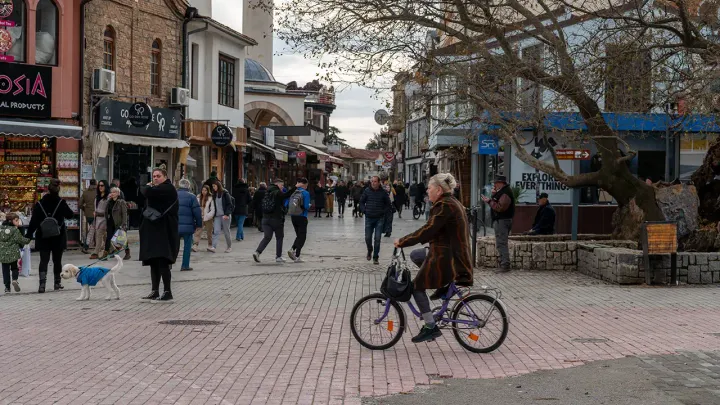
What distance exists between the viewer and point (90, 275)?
43.0ft

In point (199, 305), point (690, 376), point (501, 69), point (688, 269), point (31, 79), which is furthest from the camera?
point (31, 79)

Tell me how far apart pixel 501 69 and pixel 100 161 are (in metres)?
12.0

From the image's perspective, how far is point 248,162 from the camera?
3953 cm

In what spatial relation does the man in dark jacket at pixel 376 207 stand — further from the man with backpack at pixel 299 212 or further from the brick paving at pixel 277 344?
the brick paving at pixel 277 344

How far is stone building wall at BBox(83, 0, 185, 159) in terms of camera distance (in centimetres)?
2450

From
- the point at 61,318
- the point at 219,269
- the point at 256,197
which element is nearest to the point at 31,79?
the point at 219,269

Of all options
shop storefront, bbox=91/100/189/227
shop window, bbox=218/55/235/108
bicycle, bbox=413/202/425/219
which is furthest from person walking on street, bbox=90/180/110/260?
bicycle, bbox=413/202/425/219

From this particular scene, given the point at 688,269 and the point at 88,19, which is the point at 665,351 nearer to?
the point at 688,269

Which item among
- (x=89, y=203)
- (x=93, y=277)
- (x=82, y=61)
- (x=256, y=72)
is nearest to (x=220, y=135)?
(x=82, y=61)

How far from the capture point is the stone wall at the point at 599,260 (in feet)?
50.9

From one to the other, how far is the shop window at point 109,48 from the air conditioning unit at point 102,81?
135 centimetres

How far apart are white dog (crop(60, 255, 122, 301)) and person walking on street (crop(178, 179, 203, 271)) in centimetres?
394

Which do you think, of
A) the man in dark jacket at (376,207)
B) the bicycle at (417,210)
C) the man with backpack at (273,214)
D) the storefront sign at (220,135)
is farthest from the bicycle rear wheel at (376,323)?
the bicycle at (417,210)

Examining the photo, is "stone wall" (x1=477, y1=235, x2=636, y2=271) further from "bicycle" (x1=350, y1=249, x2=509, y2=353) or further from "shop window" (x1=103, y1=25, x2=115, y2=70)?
"shop window" (x1=103, y1=25, x2=115, y2=70)
